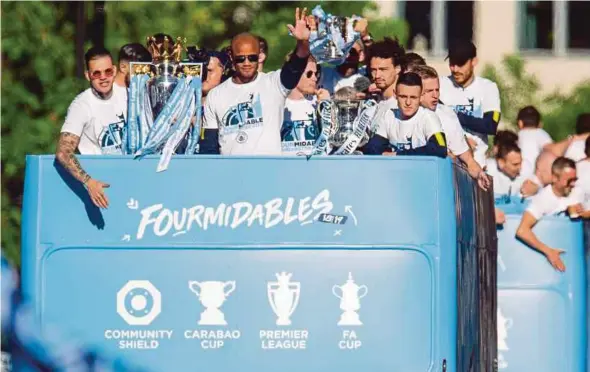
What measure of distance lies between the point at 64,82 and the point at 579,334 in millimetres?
7034

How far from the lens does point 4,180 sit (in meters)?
18.0

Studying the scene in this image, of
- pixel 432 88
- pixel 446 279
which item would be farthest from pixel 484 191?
pixel 446 279

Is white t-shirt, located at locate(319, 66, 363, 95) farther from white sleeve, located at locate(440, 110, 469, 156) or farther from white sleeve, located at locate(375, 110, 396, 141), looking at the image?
white sleeve, located at locate(375, 110, 396, 141)

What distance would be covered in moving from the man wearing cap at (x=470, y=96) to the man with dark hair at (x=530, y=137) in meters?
2.94

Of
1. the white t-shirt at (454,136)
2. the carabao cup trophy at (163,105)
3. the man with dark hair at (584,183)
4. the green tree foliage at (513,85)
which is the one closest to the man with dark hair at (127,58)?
the carabao cup trophy at (163,105)

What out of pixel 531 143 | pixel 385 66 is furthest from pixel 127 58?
pixel 531 143

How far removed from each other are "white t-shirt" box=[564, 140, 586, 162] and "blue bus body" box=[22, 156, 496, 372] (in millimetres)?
6223

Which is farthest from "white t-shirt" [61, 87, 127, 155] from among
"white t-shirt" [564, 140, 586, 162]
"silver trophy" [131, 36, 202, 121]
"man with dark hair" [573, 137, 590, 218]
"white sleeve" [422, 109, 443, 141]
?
"white t-shirt" [564, 140, 586, 162]

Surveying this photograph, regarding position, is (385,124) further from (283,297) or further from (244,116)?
(283,297)

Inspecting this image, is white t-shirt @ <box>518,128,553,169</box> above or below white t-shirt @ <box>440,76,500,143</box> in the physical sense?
below

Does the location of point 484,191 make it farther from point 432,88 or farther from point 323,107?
point 323,107

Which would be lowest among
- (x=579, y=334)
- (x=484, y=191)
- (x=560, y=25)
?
(x=579, y=334)

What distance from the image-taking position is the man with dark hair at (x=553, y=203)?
1182 cm

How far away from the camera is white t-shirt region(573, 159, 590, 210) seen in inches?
508
